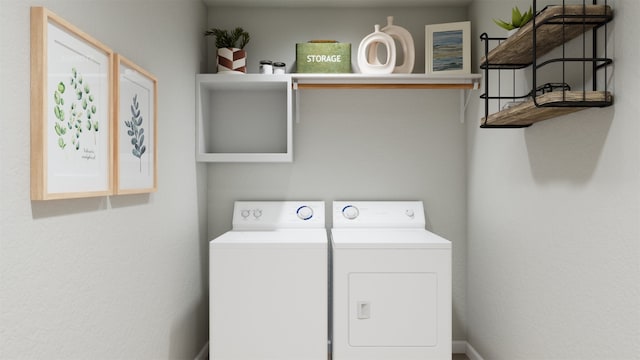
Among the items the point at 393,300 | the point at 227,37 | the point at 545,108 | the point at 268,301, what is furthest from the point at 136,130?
the point at 545,108

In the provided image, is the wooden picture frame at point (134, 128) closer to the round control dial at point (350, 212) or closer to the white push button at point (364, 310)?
the white push button at point (364, 310)

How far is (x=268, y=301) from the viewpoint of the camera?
2168 mm

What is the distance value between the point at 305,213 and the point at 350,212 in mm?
267

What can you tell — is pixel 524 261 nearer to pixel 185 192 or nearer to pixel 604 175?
pixel 604 175

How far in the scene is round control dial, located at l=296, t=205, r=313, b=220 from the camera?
2.75 m

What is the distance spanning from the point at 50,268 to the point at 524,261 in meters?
1.80

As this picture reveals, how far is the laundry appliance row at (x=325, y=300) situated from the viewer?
7.11ft

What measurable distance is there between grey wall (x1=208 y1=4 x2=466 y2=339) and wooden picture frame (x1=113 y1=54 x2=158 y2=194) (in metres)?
0.97

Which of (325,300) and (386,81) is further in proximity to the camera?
(386,81)

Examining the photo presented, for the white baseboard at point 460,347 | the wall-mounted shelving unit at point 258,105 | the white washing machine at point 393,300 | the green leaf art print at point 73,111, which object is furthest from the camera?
the white baseboard at point 460,347

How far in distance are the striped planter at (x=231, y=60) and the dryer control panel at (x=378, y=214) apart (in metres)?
0.96

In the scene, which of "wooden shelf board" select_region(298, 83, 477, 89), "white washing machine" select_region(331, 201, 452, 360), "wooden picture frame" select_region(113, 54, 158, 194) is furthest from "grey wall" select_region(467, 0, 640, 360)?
"wooden picture frame" select_region(113, 54, 158, 194)

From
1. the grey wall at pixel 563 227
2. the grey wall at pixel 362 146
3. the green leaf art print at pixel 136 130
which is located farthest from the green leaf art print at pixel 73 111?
the grey wall at pixel 563 227

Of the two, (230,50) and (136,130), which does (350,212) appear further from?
(136,130)
